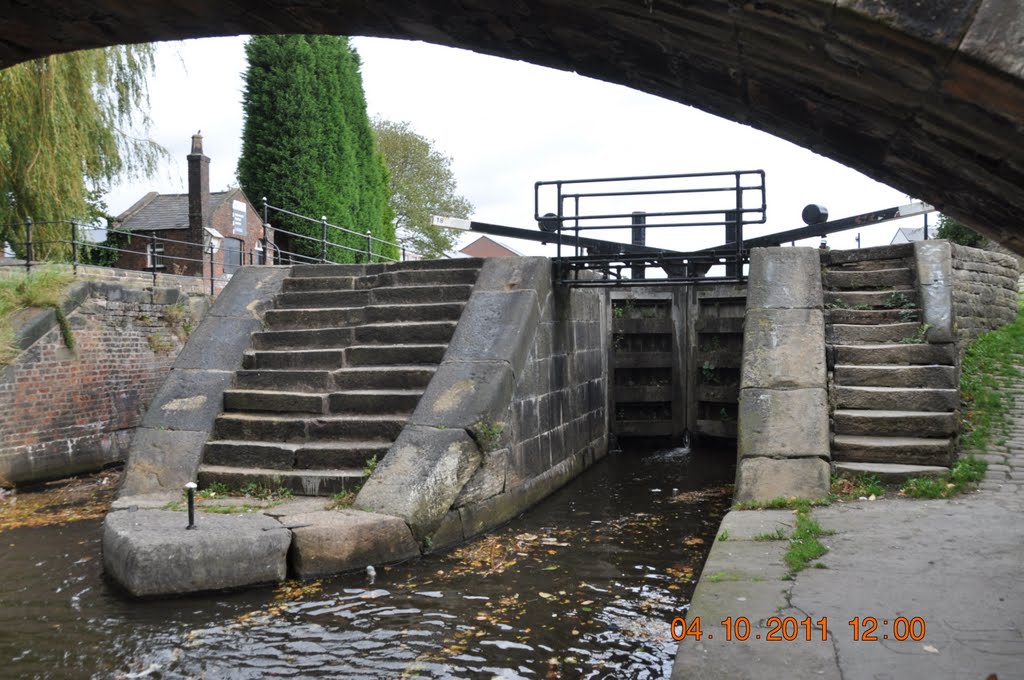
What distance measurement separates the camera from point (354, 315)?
9.86 meters

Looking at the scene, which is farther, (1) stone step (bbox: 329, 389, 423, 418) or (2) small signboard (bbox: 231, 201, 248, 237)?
(2) small signboard (bbox: 231, 201, 248, 237)

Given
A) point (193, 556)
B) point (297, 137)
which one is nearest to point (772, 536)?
point (193, 556)

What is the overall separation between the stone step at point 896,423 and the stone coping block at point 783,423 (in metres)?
0.29

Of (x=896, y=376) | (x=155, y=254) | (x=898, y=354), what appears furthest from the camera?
(x=155, y=254)

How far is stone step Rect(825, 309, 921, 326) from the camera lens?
8.95 m

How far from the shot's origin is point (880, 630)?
3918 millimetres

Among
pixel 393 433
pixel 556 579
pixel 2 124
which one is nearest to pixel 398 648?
pixel 556 579

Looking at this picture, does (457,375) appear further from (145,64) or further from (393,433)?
(145,64)

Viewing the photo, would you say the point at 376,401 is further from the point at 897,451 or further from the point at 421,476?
the point at 897,451

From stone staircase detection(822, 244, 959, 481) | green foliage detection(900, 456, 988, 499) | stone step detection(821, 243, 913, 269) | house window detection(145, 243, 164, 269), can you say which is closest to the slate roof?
house window detection(145, 243, 164, 269)

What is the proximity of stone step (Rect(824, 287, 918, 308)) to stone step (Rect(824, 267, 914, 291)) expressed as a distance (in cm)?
18

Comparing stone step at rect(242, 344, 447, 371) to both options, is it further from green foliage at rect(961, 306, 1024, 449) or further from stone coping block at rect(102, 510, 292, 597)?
green foliage at rect(961, 306, 1024, 449)

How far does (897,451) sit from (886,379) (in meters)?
1.02

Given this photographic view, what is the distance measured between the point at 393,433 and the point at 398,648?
322 centimetres
